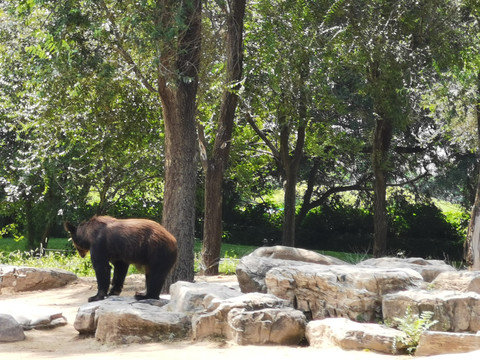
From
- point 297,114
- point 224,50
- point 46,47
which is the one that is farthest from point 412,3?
point 46,47

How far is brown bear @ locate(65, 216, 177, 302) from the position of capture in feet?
36.1

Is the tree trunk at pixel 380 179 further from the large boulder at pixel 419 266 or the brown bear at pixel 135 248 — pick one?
the brown bear at pixel 135 248

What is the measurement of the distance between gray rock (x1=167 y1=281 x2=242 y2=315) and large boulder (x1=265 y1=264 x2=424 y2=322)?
0.69 metres

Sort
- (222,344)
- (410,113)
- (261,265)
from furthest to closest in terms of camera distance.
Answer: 1. (410,113)
2. (261,265)
3. (222,344)

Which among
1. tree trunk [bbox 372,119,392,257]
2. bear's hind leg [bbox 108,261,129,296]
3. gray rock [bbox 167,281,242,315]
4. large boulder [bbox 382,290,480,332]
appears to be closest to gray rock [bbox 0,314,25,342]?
gray rock [bbox 167,281,242,315]

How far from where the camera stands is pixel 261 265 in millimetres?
11156

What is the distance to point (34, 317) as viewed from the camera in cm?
1088

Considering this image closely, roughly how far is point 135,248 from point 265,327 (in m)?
3.03

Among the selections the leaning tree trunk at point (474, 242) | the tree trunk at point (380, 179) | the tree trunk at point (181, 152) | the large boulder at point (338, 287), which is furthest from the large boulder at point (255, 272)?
the tree trunk at point (380, 179)

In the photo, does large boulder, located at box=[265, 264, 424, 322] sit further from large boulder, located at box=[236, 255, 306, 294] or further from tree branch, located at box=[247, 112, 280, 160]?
tree branch, located at box=[247, 112, 280, 160]

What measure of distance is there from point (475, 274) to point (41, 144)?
12.5m

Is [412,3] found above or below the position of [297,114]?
above

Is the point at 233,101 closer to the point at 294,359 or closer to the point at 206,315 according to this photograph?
the point at 206,315

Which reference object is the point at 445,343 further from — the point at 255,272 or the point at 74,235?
the point at 74,235
